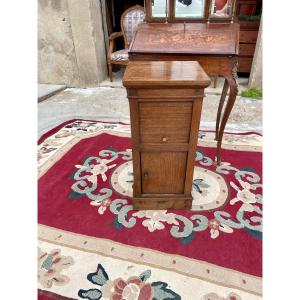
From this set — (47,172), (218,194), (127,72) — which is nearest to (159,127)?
(127,72)

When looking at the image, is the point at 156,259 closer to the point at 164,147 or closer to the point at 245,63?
the point at 164,147

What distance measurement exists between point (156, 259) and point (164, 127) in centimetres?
73

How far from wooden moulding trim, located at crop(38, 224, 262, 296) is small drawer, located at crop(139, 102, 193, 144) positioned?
24.7 inches

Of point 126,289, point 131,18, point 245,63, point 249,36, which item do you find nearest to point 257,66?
point 245,63

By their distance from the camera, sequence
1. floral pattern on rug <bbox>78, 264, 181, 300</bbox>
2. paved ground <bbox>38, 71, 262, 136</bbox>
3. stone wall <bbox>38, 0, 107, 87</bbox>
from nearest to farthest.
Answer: floral pattern on rug <bbox>78, 264, 181, 300</bbox>
paved ground <bbox>38, 71, 262, 136</bbox>
stone wall <bbox>38, 0, 107, 87</bbox>

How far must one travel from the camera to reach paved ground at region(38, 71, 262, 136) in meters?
3.00

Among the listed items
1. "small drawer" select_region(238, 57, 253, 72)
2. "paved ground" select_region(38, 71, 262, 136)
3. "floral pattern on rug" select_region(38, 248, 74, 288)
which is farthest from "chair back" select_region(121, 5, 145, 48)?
"floral pattern on rug" select_region(38, 248, 74, 288)

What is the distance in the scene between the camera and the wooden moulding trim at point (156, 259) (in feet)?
4.22

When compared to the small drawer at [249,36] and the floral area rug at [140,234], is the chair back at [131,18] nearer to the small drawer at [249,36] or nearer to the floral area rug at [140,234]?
the small drawer at [249,36]

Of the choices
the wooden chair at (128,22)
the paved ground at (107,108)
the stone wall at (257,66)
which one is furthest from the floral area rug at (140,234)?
the wooden chair at (128,22)

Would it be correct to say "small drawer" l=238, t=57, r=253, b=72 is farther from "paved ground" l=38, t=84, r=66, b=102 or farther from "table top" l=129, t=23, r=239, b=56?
"paved ground" l=38, t=84, r=66, b=102

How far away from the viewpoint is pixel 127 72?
1409mm

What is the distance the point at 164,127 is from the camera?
1.43 metres

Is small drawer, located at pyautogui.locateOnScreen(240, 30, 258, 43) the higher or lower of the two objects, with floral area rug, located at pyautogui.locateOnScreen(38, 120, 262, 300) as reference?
higher
